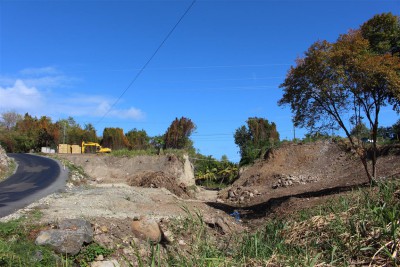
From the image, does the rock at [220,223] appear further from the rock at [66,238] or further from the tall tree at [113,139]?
the tall tree at [113,139]

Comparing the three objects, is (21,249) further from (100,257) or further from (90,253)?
(100,257)

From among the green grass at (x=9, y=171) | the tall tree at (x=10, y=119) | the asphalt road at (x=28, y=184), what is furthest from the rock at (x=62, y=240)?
the tall tree at (x=10, y=119)

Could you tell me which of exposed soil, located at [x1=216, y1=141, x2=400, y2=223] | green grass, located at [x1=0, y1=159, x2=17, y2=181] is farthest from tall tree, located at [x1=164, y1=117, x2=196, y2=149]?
green grass, located at [x1=0, y1=159, x2=17, y2=181]

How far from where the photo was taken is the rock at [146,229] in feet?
34.3

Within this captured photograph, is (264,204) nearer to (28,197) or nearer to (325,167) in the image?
(325,167)

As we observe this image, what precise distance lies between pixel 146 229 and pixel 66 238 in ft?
8.75

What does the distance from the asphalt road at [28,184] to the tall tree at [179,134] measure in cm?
2241

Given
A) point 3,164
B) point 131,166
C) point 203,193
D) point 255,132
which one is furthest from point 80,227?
point 255,132

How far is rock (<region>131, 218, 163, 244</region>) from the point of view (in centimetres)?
1047

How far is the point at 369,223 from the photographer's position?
13.1 ft

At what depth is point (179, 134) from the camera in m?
52.3

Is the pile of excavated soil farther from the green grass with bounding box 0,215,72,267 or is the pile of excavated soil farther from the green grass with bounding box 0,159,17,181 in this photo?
the green grass with bounding box 0,215,72,267

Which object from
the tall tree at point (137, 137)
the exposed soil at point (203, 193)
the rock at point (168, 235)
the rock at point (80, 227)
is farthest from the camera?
the tall tree at point (137, 137)

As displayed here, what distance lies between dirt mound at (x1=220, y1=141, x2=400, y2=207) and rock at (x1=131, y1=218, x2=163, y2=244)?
12113 millimetres
